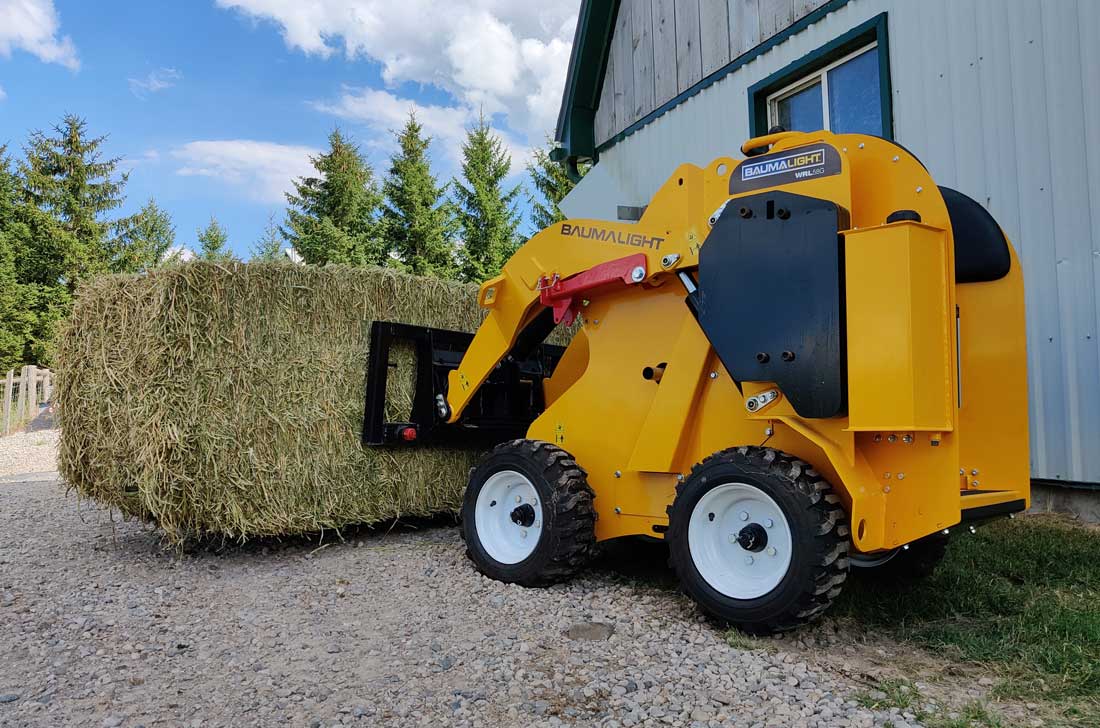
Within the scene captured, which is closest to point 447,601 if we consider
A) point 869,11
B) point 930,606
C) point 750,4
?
point 930,606

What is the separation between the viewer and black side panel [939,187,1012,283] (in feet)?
10.5

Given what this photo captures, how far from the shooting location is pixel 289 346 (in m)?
4.47

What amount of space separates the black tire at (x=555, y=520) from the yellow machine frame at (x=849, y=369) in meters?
0.15

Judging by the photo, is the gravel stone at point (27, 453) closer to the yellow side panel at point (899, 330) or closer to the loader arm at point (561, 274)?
the loader arm at point (561, 274)

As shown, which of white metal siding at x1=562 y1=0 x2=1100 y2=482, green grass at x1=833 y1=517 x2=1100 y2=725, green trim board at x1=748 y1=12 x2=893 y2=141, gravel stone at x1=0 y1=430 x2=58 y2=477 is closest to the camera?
green grass at x1=833 y1=517 x2=1100 y2=725

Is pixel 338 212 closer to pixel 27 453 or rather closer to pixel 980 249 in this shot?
pixel 27 453

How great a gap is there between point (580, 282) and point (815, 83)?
12.0 feet

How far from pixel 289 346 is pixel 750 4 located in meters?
4.95

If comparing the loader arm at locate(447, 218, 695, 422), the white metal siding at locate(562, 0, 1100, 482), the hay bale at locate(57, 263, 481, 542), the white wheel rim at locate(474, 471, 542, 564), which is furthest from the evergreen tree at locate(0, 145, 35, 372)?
the white metal siding at locate(562, 0, 1100, 482)

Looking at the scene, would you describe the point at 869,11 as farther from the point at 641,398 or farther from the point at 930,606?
the point at 930,606

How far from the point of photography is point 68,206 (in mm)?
21594

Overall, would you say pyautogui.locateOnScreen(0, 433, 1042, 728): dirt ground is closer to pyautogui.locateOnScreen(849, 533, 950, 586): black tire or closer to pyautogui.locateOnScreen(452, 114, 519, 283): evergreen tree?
pyautogui.locateOnScreen(849, 533, 950, 586): black tire

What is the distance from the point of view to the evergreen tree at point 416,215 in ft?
70.6

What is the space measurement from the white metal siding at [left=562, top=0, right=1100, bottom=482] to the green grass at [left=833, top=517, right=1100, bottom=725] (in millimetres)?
780
